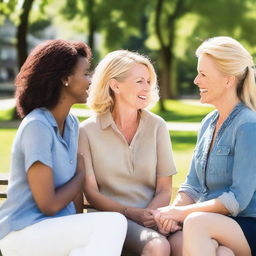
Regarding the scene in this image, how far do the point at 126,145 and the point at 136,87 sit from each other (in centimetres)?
36

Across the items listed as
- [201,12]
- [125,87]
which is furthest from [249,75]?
[201,12]

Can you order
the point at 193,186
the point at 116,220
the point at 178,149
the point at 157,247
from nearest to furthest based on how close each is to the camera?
the point at 116,220 < the point at 157,247 < the point at 193,186 < the point at 178,149

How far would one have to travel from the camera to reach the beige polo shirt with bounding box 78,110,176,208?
4.25 meters

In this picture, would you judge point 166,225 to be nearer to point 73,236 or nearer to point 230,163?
point 230,163

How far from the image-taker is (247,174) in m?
3.70

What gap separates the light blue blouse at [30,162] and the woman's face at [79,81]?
0.21 metres

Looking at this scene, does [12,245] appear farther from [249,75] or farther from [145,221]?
[249,75]

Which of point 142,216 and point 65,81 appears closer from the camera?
point 65,81

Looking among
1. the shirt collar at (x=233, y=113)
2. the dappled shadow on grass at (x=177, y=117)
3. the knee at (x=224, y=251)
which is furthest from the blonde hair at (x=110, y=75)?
the dappled shadow on grass at (x=177, y=117)

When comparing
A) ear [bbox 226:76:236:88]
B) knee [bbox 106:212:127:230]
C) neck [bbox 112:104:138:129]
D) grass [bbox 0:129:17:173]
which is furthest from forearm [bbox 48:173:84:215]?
grass [bbox 0:129:17:173]

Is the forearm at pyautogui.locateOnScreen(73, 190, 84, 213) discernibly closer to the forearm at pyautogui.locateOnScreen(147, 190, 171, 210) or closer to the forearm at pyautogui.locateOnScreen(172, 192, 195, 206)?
the forearm at pyautogui.locateOnScreen(147, 190, 171, 210)

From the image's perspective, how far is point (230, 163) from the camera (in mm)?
3834

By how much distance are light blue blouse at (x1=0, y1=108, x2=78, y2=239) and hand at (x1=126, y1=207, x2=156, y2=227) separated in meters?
0.45

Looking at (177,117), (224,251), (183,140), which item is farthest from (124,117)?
(177,117)
